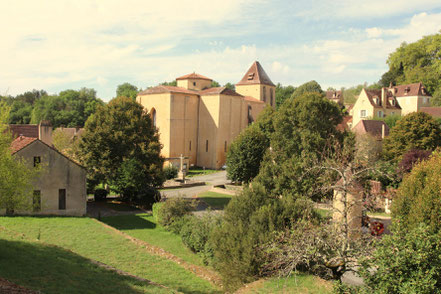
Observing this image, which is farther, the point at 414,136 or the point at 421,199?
the point at 414,136

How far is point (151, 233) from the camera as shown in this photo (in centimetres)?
2447

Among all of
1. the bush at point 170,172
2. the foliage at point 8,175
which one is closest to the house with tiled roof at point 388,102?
the bush at point 170,172

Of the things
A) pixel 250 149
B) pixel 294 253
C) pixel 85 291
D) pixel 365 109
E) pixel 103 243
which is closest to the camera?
pixel 294 253

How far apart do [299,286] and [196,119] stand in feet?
151

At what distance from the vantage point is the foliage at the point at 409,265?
9688 millimetres

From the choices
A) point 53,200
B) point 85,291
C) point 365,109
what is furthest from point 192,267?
point 365,109

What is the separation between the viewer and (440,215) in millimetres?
13766

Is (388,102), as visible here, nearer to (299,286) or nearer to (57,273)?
(299,286)

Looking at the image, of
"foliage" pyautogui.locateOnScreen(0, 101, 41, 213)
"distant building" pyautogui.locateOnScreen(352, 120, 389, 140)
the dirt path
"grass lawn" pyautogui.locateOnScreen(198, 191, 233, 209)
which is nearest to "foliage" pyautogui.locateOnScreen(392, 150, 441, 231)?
the dirt path

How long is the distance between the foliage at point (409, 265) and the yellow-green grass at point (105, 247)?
298 inches

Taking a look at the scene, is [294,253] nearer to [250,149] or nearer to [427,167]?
[427,167]

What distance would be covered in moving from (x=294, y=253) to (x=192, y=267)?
7.95 m

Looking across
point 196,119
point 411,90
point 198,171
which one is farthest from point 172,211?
point 411,90

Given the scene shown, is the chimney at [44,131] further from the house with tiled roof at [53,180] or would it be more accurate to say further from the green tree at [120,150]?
the house with tiled roof at [53,180]
